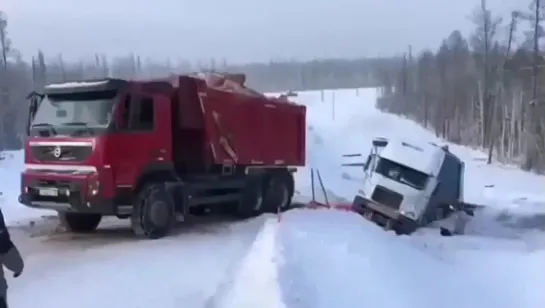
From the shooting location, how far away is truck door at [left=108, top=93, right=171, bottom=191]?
12.7m

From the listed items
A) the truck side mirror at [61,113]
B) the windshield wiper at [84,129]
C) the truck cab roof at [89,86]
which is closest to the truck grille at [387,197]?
the truck cab roof at [89,86]

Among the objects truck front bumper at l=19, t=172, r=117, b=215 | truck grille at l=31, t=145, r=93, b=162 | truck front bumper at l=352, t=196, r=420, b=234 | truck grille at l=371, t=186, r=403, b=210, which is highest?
truck grille at l=31, t=145, r=93, b=162

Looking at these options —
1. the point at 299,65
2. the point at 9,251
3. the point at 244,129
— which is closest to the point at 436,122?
the point at 244,129

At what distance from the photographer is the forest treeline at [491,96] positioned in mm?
43062

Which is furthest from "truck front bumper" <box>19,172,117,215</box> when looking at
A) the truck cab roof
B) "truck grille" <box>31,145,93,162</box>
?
the truck cab roof

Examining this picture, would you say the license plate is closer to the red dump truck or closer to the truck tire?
the red dump truck

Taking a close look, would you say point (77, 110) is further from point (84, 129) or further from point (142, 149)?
point (142, 149)

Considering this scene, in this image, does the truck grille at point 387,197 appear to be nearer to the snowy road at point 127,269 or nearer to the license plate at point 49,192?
the snowy road at point 127,269

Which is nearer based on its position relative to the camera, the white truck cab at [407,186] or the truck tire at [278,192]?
the white truck cab at [407,186]

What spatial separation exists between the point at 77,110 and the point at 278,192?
21.5 ft

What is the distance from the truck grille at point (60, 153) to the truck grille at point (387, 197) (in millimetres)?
8108

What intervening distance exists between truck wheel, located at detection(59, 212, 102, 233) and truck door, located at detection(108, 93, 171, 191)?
215 centimetres

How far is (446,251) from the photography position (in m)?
14.4

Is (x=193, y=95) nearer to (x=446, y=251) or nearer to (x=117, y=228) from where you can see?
(x=117, y=228)
